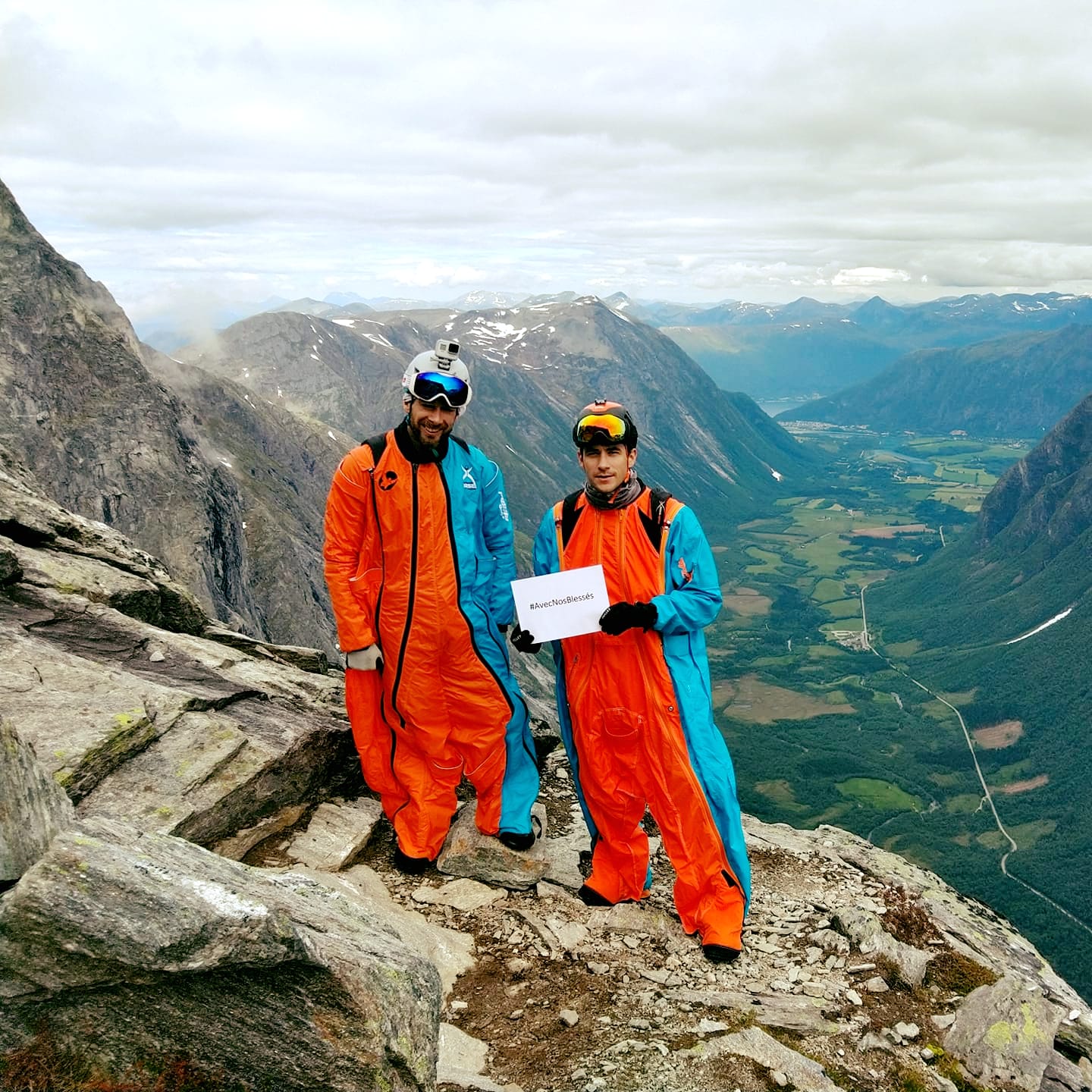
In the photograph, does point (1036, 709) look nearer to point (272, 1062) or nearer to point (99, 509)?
point (99, 509)

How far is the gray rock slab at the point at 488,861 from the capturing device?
10.2 m

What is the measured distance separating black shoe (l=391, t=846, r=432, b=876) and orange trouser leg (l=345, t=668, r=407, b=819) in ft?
1.95

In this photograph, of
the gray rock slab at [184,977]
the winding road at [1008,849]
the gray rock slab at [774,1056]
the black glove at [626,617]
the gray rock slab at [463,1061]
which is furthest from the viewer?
the winding road at [1008,849]

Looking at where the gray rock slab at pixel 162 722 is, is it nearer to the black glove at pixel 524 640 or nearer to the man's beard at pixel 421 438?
the black glove at pixel 524 640

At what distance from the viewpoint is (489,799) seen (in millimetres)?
10492

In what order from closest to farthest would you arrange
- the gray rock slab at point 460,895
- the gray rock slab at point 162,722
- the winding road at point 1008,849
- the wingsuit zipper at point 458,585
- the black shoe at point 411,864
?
the gray rock slab at point 162,722
the wingsuit zipper at point 458,585
the gray rock slab at point 460,895
the black shoe at point 411,864
the winding road at point 1008,849

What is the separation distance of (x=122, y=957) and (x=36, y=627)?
6.95 metres

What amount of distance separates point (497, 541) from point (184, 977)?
5906 millimetres

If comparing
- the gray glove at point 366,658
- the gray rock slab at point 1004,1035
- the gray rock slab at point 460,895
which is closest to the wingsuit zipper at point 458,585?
the gray glove at point 366,658

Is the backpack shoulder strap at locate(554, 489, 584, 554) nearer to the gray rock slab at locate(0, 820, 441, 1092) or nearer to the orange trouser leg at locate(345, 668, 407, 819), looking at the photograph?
the orange trouser leg at locate(345, 668, 407, 819)

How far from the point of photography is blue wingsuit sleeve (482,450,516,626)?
9891 millimetres

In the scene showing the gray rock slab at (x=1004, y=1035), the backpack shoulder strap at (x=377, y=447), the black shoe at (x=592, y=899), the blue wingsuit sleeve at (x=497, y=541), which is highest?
the backpack shoulder strap at (x=377, y=447)

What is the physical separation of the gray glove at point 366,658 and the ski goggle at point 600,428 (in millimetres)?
3297

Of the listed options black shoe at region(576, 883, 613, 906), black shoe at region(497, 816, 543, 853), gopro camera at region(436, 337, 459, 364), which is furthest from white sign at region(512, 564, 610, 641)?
black shoe at region(576, 883, 613, 906)
